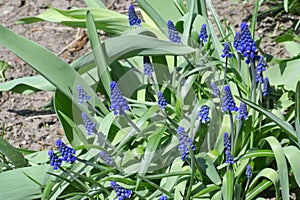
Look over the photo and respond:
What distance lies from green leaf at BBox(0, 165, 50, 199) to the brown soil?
1.54 ft

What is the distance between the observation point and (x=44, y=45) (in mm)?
3305

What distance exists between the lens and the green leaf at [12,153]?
2176mm

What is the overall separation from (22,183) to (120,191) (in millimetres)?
399

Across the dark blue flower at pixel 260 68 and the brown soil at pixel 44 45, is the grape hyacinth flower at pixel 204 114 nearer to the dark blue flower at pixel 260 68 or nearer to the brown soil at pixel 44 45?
the dark blue flower at pixel 260 68

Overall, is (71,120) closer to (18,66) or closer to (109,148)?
(109,148)

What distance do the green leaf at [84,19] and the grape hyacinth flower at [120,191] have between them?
2.48 feet

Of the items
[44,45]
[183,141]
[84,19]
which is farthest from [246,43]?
[44,45]

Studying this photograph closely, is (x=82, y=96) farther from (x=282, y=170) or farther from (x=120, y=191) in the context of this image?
(x=282, y=170)

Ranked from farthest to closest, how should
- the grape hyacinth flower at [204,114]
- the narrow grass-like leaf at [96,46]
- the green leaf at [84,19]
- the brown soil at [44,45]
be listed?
the brown soil at [44,45], the green leaf at [84,19], the narrow grass-like leaf at [96,46], the grape hyacinth flower at [204,114]

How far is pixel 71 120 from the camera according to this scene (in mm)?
2266

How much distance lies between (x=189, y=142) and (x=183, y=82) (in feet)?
1.62

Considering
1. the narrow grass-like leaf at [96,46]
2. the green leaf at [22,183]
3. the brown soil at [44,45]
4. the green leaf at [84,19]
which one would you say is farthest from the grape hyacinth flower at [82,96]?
the brown soil at [44,45]

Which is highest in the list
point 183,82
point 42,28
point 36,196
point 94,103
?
point 42,28

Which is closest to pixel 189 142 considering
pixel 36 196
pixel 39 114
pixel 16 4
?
pixel 36 196
